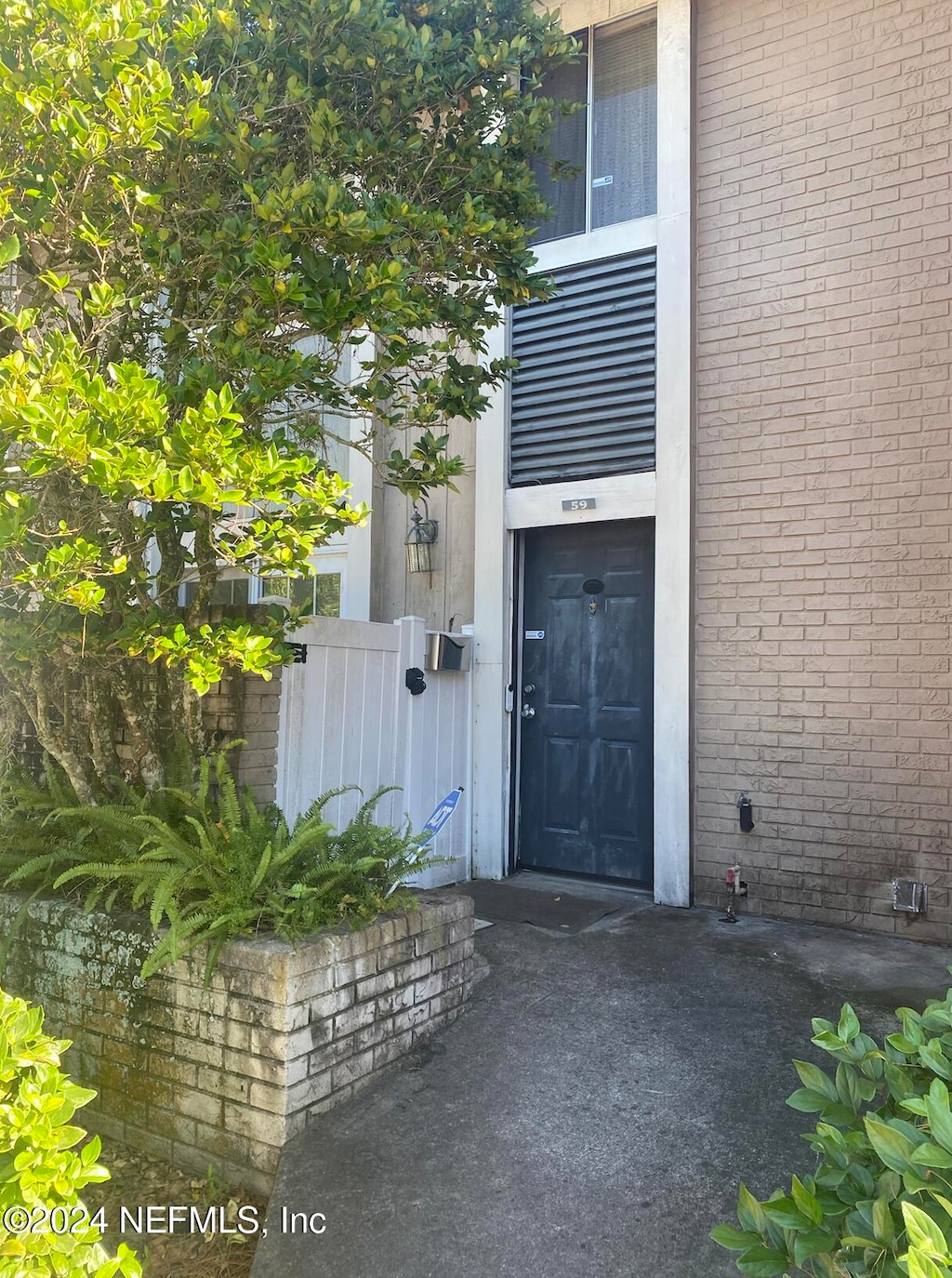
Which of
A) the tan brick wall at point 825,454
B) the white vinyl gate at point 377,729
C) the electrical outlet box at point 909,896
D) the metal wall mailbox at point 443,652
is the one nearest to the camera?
the white vinyl gate at point 377,729

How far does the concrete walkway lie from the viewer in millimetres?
2318

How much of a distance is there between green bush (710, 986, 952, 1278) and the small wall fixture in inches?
206

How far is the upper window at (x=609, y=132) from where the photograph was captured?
6148 millimetres

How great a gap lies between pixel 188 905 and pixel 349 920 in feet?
1.77

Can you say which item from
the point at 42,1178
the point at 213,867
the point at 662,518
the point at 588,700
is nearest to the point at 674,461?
the point at 662,518

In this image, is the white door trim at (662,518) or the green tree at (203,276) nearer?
the green tree at (203,276)

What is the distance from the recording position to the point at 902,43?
17.1ft

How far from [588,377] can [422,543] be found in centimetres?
169

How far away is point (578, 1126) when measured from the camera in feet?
9.41

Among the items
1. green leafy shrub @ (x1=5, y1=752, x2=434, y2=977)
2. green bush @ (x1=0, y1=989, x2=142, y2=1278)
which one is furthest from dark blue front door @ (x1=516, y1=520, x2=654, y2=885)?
green bush @ (x1=0, y1=989, x2=142, y2=1278)

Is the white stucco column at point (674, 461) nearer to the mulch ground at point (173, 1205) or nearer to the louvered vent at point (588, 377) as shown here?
the louvered vent at point (588, 377)

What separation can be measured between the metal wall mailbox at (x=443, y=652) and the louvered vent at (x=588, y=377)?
128 centimetres

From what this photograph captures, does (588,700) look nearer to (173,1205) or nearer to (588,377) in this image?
(588,377)

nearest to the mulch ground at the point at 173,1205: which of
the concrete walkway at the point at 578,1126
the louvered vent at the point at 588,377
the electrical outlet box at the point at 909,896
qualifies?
the concrete walkway at the point at 578,1126
